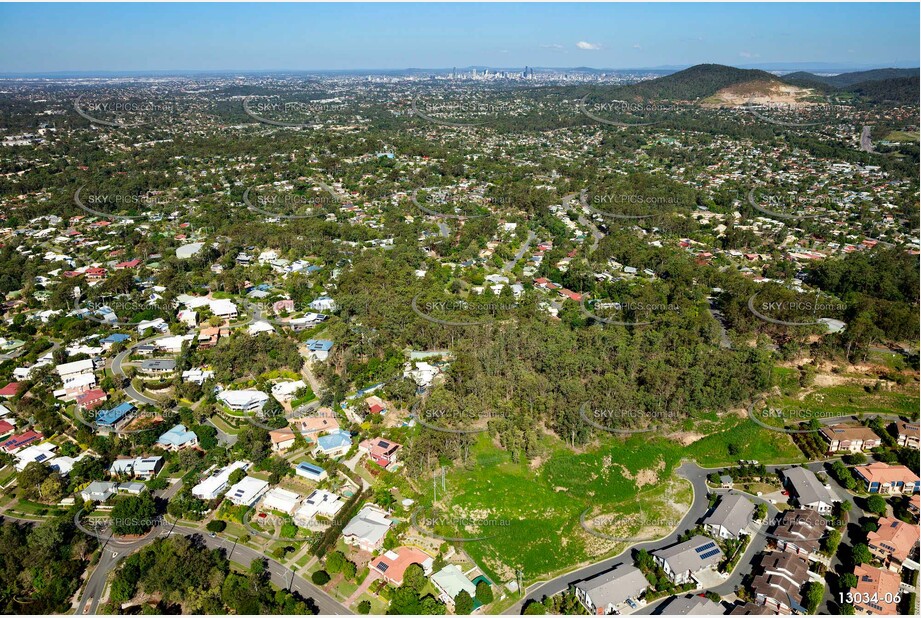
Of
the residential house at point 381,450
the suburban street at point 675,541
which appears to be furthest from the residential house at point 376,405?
the suburban street at point 675,541

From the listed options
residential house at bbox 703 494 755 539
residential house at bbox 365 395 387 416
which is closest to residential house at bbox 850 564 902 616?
residential house at bbox 703 494 755 539

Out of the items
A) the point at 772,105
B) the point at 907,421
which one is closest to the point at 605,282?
the point at 907,421

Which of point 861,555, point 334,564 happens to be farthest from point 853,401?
point 334,564

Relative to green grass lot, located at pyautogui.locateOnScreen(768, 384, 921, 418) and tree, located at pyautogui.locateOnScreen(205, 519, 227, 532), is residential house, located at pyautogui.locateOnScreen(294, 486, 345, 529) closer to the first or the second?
tree, located at pyautogui.locateOnScreen(205, 519, 227, 532)

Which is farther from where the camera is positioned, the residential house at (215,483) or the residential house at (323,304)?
the residential house at (323,304)

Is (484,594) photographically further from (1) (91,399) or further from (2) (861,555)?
(1) (91,399)

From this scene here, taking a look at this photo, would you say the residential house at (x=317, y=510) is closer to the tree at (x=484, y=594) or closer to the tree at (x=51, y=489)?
the tree at (x=484, y=594)
